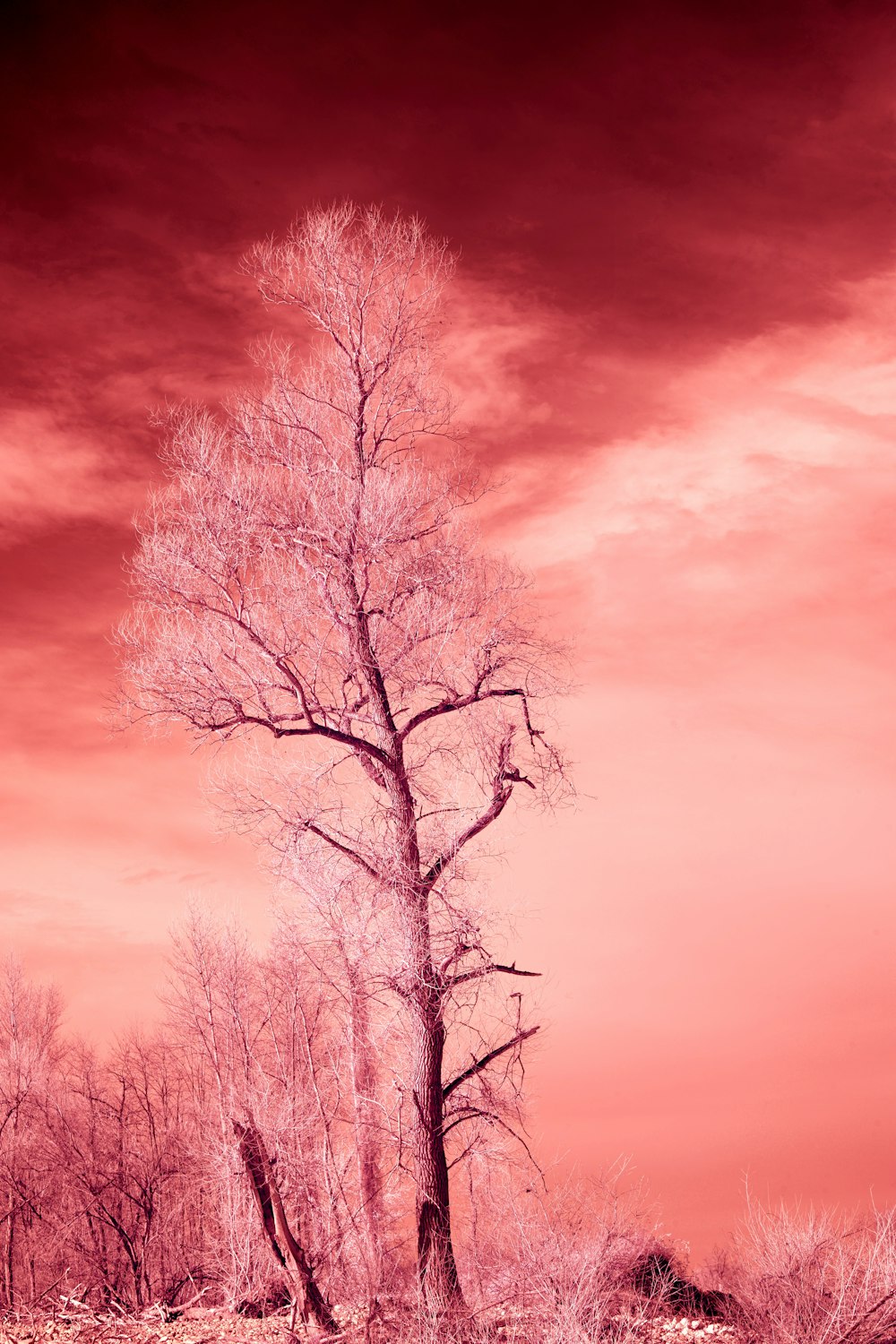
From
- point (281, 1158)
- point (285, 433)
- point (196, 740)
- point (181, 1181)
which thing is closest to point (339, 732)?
point (196, 740)

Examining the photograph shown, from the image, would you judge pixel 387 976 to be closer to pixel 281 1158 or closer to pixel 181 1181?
pixel 281 1158

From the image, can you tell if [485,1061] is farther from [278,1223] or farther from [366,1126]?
[278,1223]

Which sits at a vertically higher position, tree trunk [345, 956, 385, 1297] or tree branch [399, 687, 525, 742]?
tree branch [399, 687, 525, 742]

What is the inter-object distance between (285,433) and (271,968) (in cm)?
1012

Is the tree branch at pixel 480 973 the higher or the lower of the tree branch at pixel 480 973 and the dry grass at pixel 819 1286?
the higher

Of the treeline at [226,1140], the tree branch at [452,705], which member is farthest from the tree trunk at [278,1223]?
the tree branch at [452,705]

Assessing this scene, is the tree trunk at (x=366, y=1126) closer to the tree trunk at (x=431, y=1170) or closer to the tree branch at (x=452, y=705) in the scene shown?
the tree trunk at (x=431, y=1170)

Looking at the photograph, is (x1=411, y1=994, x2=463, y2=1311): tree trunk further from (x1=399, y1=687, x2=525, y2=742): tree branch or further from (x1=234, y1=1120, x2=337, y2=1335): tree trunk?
(x1=399, y1=687, x2=525, y2=742): tree branch

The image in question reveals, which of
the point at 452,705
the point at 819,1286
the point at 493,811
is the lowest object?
the point at 819,1286

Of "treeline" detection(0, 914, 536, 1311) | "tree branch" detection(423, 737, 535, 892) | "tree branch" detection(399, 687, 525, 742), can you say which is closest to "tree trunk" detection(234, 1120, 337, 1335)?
"treeline" detection(0, 914, 536, 1311)

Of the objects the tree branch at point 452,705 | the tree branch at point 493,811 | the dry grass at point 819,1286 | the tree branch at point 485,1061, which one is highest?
the tree branch at point 452,705

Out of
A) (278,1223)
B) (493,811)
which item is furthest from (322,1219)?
(493,811)

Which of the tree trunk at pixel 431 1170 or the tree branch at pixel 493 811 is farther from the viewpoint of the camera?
the tree branch at pixel 493 811

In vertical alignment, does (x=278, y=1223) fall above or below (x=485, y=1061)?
below
